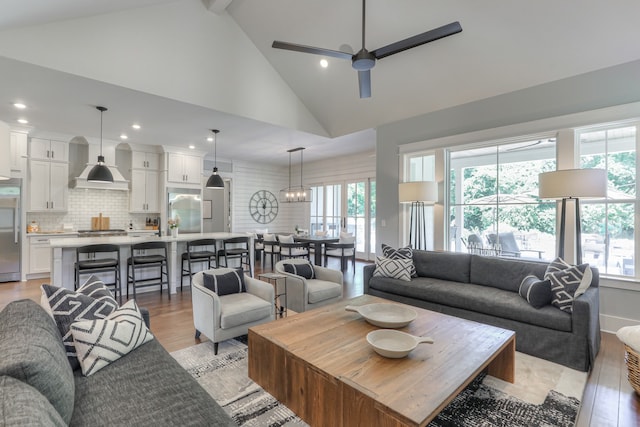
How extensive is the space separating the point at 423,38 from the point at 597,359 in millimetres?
3300

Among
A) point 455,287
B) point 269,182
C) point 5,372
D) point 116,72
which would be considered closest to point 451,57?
point 455,287

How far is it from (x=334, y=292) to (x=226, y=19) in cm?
420

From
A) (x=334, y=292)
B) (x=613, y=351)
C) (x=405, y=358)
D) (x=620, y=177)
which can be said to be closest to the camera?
(x=405, y=358)

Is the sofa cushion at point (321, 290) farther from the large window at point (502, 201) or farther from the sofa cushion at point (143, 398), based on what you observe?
the large window at point (502, 201)

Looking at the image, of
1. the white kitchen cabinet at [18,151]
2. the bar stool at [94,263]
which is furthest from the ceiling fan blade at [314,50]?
the white kitchen cabinet at [18,151]

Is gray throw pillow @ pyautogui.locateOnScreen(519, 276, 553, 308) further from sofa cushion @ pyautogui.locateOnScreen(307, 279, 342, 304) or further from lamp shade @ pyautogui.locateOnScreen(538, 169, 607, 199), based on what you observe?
sofa cushion @ pyautogui.locateOnScreen(307, 279, 342, 304)

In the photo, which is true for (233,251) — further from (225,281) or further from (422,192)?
(422,192)

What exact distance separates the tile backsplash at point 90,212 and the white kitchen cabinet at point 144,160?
0.75 metres

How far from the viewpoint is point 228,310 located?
2.85m

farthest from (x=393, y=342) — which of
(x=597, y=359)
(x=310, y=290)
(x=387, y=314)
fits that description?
(x=597, y=359)

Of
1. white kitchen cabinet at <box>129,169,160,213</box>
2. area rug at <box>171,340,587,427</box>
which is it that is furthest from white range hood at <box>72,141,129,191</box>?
area rug at <box>171,340,587,427</box>

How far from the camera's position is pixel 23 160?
Result: 5.67 m

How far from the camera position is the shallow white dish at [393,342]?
182cm

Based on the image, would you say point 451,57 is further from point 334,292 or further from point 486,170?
point 334,292
